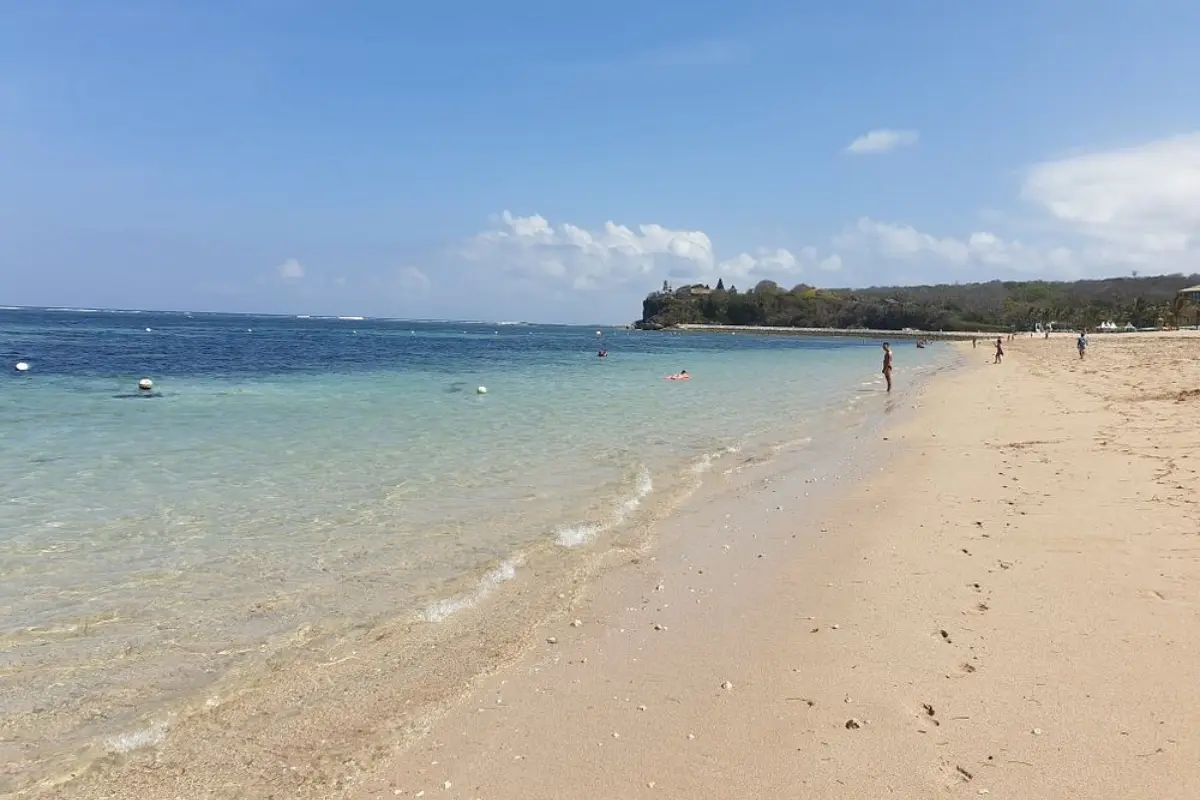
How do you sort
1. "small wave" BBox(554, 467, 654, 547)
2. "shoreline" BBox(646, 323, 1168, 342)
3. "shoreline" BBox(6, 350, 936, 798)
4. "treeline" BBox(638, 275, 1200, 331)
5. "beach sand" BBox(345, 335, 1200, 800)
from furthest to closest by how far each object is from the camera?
"shoreline" BBox(646, 323, 1168, 342) < "treeline" BBox(638, 275, 1200, 331) < "small wave" BBox(554, 467, 654, 547) < "shoreline" BBox(6, 350, 936, 798) < "beach sand" BBox(345, 335, 1200, 800)

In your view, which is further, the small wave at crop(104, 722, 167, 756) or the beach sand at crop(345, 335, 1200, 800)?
the small wave at crop(104, 722, 167, 756)

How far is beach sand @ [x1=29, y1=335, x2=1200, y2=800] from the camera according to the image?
12.0 ft

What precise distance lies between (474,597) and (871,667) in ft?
11.3

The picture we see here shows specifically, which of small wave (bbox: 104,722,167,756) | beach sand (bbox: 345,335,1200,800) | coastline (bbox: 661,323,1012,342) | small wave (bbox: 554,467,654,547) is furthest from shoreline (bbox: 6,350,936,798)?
coastline (bbox: 661,323,1012,342)

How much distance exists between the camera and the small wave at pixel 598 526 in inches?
332

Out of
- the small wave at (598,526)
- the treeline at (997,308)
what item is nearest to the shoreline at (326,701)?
the small wave at (598,526)

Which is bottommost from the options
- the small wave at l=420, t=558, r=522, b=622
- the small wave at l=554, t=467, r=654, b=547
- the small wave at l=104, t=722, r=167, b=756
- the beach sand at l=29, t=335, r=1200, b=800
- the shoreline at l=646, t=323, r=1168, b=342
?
the small wave at l=104, t=722, r=167, b=756

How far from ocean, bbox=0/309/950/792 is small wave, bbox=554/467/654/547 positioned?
0.05 meters

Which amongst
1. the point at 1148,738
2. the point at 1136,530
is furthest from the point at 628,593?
→ the point at 1136,530

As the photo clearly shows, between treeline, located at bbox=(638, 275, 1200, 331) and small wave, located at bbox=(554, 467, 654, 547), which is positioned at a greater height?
treeline, located at bbox=(638, 275, 1200, 331)

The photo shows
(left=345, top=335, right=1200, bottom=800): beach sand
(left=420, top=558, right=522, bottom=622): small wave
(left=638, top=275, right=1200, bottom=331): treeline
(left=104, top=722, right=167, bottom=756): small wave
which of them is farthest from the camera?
(left=638, top=275, right=1200, bottom=331): treeline

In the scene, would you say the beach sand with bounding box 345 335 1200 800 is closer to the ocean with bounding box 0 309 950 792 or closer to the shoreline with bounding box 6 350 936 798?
the shoreline with bounding box 6 350 936 798

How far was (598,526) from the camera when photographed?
905 centimetres

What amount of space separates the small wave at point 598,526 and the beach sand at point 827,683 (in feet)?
2.83
